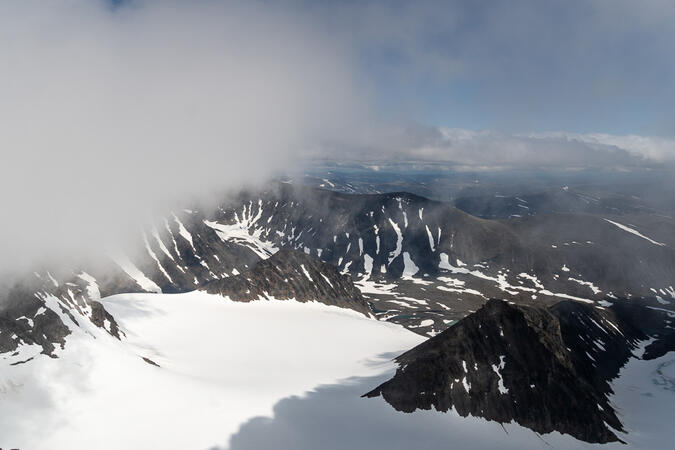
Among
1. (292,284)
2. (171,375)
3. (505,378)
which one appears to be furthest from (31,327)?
(292,284)

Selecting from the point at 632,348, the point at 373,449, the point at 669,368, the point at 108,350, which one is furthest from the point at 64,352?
the point at 632,348

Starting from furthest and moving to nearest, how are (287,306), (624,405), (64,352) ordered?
(287,306) → (624,405) → (64,352)

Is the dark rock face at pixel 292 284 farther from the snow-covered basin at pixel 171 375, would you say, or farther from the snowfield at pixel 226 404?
the snowfield at pixel 226 404

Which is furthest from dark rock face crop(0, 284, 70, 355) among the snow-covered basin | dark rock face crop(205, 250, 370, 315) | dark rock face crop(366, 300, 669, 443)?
dark rock face crop(205, 250, 370, 315)

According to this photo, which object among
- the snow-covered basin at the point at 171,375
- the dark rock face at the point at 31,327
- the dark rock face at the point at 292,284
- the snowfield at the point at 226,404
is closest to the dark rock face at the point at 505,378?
the snowfield at the point at 226,404

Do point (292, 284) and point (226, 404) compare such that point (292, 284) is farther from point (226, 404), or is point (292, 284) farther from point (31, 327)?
point (31, 327)

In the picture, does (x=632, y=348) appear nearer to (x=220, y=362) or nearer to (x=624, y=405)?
(x=624, y=405)
